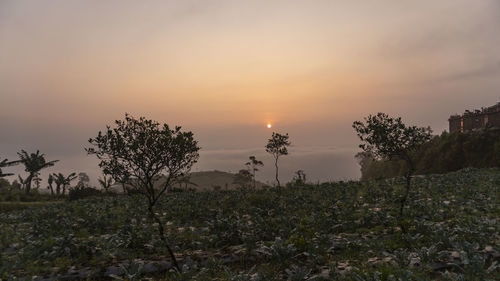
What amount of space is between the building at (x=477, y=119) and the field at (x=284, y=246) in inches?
2662

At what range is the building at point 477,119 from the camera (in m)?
76.6

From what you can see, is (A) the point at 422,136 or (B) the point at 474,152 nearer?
(A) the point at 422,136

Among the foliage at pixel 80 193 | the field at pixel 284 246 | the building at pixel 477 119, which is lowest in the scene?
the foliage at pixel 80 193

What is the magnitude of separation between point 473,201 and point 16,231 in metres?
Answer: 36.4

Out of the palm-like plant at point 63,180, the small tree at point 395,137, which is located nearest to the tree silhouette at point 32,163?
the palm-like plant at point 63,180

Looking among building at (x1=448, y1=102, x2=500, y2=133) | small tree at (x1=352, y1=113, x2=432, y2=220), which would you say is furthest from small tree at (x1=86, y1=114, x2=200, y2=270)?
building at (x1=448, y1=102, x2=500, y2=133)

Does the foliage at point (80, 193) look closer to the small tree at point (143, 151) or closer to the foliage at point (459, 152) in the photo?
the small tree at point (143, 151)

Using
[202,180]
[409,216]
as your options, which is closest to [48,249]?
[409,216]

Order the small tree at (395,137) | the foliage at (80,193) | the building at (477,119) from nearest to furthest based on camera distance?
the small tree at (395,137) < the foliage at (80,193) < the building at (477,119)

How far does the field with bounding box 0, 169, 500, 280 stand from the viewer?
36.9ft

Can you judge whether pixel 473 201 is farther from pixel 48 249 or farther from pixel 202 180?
pixel 202 180

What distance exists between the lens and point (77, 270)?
13.9 metres

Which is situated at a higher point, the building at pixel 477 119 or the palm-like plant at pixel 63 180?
the building at pixel 477 119

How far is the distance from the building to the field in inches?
2662
